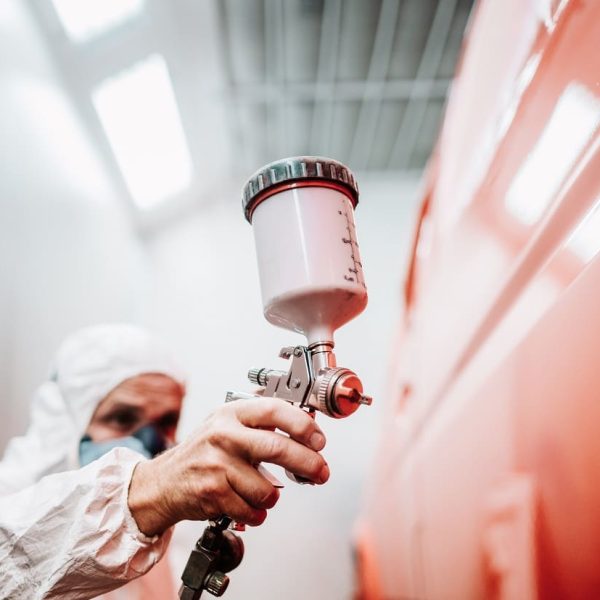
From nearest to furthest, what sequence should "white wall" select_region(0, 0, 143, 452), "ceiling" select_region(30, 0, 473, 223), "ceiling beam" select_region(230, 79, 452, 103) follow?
"white wall" select_region(0, 0, 143, 452)
"ceiling" select_region(30, 0, 473, 223)
"ceiling beam" select_region(230, 79, 452, 103)

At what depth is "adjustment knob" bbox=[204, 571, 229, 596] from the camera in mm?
624

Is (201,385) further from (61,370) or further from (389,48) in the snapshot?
(389,48)

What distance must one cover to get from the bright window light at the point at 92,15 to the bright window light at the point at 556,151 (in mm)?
2624

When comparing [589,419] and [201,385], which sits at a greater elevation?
[201,385]

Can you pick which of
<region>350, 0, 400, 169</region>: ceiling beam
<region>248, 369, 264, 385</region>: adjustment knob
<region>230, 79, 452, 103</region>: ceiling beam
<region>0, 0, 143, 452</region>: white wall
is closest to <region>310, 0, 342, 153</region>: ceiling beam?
<region>230, 79, 452, 103</region>: ceiling beam

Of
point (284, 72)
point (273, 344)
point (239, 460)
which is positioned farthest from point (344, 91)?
point (239, 460)

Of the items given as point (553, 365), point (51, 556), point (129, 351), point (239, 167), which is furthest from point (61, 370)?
point (239, 167)

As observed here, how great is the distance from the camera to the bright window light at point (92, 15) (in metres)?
2.53

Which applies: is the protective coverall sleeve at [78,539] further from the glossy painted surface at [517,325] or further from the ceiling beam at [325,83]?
the ceiling beam at [325,83]

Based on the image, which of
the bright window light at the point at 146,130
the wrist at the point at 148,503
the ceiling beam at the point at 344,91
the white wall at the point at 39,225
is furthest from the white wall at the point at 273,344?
the ceiling beam at the point at 344,91

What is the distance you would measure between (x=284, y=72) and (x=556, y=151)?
116 inches

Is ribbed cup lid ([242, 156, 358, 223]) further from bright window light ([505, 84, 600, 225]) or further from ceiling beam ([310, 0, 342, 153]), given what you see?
ceiling beam ([310, 0, 342, 153])

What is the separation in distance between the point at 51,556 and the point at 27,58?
236cm

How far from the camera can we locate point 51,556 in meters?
0.65
